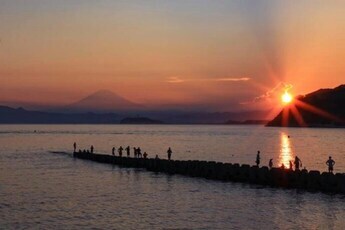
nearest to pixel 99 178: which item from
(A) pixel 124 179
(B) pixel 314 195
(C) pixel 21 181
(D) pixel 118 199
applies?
(A) pixel 124 179

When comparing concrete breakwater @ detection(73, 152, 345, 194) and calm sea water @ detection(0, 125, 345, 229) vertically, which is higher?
concrete breakwater @ detection(73, 152, 345, 194)

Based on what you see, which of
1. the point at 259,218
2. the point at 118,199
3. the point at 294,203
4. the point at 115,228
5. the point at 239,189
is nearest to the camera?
the point at 115,228

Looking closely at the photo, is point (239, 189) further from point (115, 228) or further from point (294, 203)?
point (115, 228)

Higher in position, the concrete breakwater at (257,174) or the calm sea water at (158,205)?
the concrete breakwater at (257,174)

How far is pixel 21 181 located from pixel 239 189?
67.4ft

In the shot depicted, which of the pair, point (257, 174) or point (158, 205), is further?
point (257, 174)

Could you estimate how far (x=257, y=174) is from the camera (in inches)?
1860

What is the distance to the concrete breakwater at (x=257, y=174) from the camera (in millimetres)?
40875

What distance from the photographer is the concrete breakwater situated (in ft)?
134

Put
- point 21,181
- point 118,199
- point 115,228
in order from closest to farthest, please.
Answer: point 115,228
point 118,199
point 21,181

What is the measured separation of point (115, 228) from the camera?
91.1 ft

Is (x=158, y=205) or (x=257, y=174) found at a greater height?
(x=257, y=174)

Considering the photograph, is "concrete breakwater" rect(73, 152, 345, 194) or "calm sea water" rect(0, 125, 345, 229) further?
"concrete breakwater" rect(73, 152, 345, 194)

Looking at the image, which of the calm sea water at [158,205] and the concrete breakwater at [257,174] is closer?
the calm sea water at [158,205]
